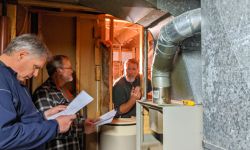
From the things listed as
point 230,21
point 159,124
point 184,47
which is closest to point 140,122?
point 159,124

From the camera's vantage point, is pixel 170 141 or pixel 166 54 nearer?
pixel 170 141

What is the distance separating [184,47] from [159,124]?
1.61 ft

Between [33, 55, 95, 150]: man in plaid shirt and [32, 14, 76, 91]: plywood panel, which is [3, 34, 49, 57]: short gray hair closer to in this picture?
[33, 55, 95, 150]: man in plaid shirt

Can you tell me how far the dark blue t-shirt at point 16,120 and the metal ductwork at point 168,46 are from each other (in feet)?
1.99

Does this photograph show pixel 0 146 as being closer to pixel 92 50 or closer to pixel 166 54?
pixel 166 54

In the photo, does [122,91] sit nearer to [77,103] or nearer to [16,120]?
[77,103]

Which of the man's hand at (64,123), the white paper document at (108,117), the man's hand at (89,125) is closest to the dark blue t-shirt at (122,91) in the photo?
the man's hand at (89,125)

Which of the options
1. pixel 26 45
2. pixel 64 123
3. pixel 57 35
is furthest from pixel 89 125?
pixel 57 35

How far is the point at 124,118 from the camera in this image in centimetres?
252

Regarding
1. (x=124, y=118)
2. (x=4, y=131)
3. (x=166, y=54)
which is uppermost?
(x=166, y=54)

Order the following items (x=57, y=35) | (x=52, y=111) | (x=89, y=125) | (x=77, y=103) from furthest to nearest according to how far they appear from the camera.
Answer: (x=57, y=35) < (x=89, y=125) < (x=52, y=111) < (x=77, y=103)

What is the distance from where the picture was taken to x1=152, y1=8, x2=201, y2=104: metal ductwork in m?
1.16

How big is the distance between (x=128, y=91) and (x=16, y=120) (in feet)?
5.49

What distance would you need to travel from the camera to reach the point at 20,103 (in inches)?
49.0
